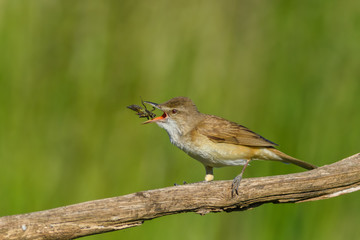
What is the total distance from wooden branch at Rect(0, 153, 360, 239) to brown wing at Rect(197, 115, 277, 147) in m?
0.64

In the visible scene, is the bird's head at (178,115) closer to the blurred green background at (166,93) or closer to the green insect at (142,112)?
the green insect at (142,112)

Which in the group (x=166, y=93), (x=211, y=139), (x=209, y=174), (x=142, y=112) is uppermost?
(x=166, y=93)

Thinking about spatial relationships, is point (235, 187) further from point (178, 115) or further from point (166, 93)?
point (166, 93)

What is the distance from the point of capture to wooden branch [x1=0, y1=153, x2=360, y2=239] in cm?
286

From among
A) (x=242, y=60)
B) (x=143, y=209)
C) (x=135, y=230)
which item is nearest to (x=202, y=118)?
(x=242, y=60)

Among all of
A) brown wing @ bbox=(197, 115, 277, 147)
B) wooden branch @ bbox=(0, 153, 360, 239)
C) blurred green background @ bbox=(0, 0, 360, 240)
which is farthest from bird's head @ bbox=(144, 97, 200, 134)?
wooden branch @ bbox=(0, 153, 360, 239)

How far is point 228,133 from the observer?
3979 millimetres

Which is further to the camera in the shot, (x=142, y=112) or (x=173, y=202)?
(x=142, y=112)

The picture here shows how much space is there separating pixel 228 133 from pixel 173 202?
1069 mm

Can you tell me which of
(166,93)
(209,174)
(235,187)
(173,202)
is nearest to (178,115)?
(166,93)

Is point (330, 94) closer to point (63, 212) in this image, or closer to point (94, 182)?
point (94, 182)

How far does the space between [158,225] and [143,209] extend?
111 centimetres

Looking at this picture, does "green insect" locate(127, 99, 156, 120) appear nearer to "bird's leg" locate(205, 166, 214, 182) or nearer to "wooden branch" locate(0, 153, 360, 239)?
"bird's leg" locate(205, 166, 214, 182)

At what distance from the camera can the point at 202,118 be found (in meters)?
4.20
